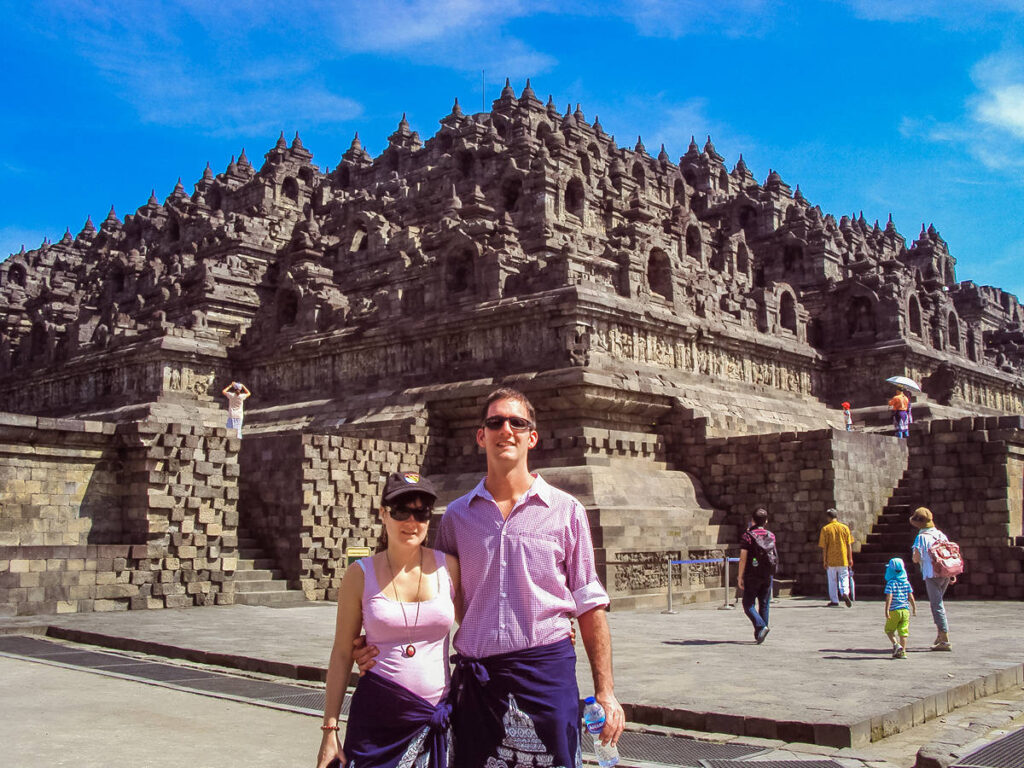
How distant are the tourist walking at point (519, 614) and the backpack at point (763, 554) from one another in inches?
351

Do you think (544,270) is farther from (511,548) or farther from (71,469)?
(511,548)

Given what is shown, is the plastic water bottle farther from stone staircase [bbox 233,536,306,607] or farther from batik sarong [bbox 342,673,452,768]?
stone staircase [bbox 233,536,306,607]

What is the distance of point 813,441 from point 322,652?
13.5 metres

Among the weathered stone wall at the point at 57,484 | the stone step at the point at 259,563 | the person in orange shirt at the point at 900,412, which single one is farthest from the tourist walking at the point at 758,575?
the person in orange shirt at the point at 900,412

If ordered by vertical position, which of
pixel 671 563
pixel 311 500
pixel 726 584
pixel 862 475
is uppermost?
pixel 862 475

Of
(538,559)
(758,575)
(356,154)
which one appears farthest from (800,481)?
(356,154)

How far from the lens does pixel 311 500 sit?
2152 centimetres

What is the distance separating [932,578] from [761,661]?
2.55m

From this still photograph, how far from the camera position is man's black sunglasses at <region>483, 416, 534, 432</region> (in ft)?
16.0

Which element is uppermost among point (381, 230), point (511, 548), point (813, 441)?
point (381, 230)

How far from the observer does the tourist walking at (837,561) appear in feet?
61.5

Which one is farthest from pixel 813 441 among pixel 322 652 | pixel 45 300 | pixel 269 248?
pixel 45 300

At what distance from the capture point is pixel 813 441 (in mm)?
22484

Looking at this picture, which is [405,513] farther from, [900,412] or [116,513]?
[900,412]
